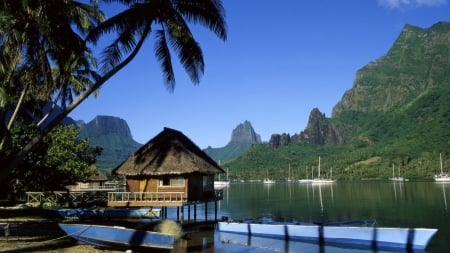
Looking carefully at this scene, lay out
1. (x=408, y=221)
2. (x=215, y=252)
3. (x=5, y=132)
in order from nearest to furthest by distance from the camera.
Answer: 1. (x=5, y=132)
2. (x=215, y=252)
3. (x=408, y=221)

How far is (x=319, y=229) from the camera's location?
28.3 meters

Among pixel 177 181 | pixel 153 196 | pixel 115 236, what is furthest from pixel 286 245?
pixel 115 236

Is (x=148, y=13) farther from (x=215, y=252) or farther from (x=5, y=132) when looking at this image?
(x=215, y=252)

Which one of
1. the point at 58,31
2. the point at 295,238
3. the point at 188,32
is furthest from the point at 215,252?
the point at 58,31

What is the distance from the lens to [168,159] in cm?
2977

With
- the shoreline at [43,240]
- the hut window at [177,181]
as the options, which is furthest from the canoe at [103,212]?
the hut window at [177,181]

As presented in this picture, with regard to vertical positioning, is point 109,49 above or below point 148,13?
below

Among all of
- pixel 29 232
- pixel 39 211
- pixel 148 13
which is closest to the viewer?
pixel 148 13

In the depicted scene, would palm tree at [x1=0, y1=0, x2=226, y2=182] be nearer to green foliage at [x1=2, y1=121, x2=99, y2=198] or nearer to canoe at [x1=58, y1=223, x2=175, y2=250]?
canoe at [x1=58, y1=223, x2=175, y2=250]

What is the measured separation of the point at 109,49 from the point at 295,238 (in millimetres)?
18308

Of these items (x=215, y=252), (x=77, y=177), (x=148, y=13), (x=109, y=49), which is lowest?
(x=215, y=252)

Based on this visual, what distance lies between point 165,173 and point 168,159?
1.20 metres

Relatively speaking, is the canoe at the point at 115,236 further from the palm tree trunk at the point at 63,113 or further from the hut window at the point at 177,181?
the hut window at the point at 177,181

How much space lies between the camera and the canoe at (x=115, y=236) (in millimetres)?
20250
